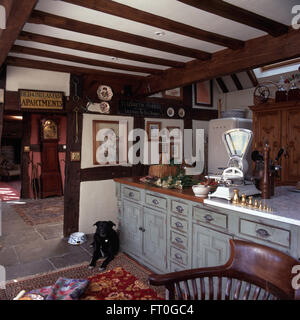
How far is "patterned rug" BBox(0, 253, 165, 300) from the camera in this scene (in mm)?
2877

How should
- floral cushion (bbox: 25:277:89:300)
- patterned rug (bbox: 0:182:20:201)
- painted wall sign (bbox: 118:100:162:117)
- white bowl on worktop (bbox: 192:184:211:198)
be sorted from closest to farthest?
floral cushion (bbox: 25:277:89:300), white bowl on worktop (bbox: 192:184:211:198), painted wall sign (bbox: 118:100:162:117), patterned rug (bbox: 0:182:20:201)

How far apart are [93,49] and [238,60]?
1.81 metres

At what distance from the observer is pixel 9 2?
207 centimetres

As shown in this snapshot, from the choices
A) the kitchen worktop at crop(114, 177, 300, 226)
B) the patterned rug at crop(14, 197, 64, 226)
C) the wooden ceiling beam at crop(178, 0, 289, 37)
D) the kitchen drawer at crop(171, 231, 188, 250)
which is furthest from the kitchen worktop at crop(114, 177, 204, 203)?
the patterned rug at crop(14, 197, 64, 226)

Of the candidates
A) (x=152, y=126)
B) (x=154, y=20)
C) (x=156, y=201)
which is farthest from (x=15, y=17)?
(x=152, y=126)

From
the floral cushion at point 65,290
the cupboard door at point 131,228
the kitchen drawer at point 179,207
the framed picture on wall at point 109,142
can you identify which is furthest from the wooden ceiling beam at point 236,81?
the floral cushion at point 65,290

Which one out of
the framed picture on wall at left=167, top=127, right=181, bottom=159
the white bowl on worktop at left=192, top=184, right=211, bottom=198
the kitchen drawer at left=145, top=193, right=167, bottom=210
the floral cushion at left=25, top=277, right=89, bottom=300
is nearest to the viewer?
the floral cushion at left=25, top=277, right=89, bottom=300

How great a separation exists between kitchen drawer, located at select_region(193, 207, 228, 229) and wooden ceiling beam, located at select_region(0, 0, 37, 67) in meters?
2.13

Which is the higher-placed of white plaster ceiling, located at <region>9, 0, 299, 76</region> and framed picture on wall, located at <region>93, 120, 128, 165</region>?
white plaster ceiling, located at <region>9, 0, 299, 76</region>

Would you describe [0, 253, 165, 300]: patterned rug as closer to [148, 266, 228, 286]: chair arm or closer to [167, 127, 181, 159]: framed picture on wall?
[148, 266, 228, 286]: chair arm

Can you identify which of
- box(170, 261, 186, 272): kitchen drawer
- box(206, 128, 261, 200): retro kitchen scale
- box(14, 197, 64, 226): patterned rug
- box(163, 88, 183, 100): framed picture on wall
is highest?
box(163, 88, 183, 100): framed picture on wall

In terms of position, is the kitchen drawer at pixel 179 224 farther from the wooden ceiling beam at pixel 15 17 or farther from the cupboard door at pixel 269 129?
the cupboard door at pixel 269 129

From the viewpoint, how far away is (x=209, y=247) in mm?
2521

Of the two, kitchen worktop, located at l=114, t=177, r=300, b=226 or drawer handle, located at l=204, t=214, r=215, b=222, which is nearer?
kitchen worktop, located at l=114, t=177, r=300, b=226
